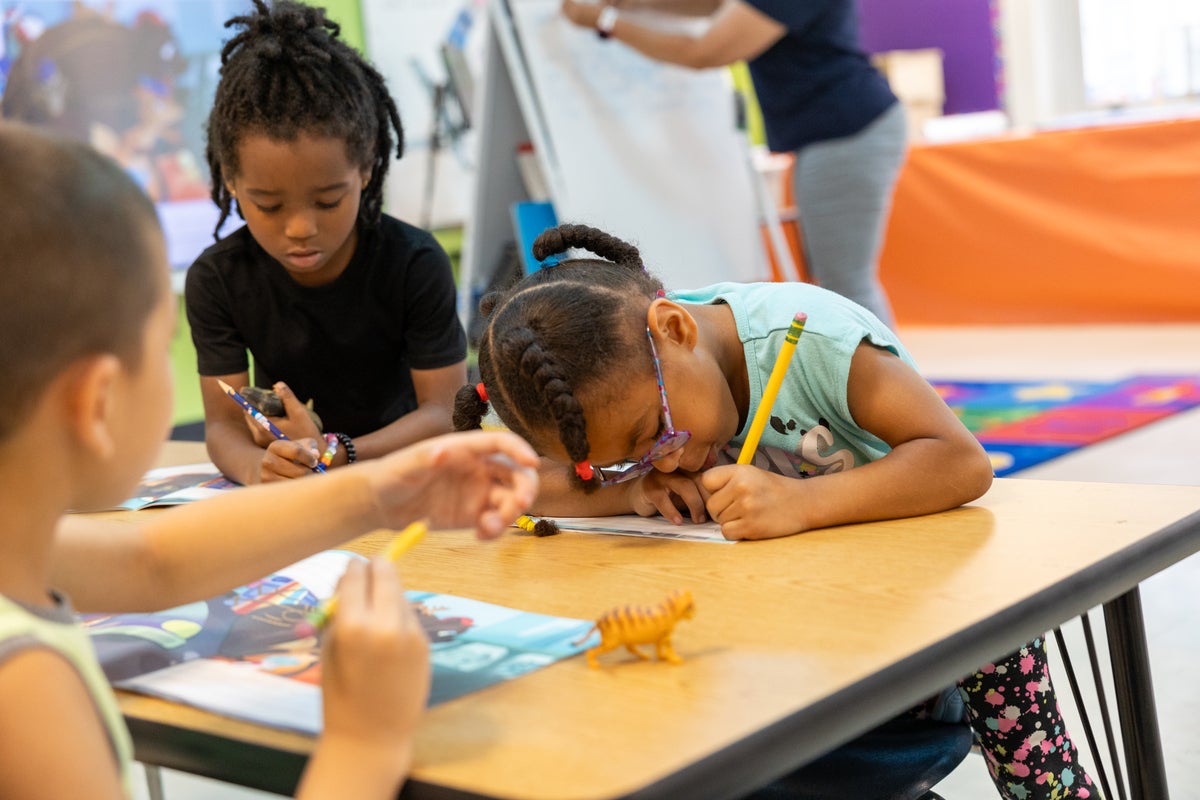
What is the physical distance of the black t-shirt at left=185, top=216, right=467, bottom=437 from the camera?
166 cm

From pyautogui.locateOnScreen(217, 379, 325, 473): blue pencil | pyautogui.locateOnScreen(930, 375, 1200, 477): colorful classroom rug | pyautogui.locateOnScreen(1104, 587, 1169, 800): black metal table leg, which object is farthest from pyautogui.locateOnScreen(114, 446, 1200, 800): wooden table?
pyautogui.locateOnScreen(930, 375, 1200, 477): colorful classroom rug

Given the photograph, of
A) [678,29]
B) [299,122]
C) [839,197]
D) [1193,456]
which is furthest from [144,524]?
[678,29]

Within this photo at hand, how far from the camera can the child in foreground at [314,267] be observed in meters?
1.51

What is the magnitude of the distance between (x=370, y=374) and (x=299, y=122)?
1.19 ft

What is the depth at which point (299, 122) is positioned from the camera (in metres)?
1.51

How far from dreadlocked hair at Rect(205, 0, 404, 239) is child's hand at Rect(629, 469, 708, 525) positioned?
64 centimetres

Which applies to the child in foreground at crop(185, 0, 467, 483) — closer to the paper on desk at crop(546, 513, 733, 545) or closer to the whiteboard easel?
the paper on desk at crop(546, 513, 733, 545)

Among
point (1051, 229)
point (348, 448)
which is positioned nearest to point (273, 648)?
point (348, 448)

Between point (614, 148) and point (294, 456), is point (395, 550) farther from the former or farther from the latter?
point (614, 148)

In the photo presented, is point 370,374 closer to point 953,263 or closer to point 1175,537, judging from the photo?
point 1175,537

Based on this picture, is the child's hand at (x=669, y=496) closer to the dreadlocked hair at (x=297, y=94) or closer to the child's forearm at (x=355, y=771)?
the child's forearm at (x=355, y=771)

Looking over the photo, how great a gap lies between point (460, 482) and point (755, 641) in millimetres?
195

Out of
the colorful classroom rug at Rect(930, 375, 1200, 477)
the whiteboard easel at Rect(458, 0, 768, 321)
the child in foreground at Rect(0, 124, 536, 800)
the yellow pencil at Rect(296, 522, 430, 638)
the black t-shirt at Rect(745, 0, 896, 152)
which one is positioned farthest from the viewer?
the whiteboard easel at Rect(458, 0, 768, 321)

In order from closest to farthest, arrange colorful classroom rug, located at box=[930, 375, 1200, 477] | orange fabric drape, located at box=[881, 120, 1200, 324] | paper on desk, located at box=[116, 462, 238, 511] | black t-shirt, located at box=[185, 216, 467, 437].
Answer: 1. paper on desk, located at box=[116, 462, 238, 511]
2. black t-shirt, located at box=[185, 216, 467, 437]
3. colorful classroom rug, located at box=[930, 375, 1200, 477]
4. orange fabric drape, located at box=[881, 120, 1200, 324]
